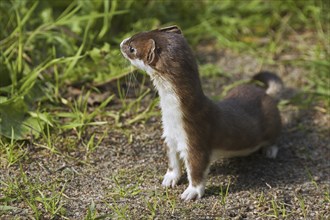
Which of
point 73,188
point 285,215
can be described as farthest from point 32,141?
point 285,215

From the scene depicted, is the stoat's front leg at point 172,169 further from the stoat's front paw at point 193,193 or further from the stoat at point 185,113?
the stoat's front paw at point 193,193

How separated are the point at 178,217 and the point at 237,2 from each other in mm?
3215

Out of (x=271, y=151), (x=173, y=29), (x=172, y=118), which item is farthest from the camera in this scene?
(x=271, y=151)

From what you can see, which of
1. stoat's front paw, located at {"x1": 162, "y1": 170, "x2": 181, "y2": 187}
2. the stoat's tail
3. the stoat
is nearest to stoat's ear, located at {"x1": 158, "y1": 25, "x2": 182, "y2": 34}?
the stoat

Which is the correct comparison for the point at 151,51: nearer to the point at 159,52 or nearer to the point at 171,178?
the point at 159,52

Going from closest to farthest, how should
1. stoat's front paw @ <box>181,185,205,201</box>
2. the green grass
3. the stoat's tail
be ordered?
stoat's front paw @ <box>181,185,205,201</box>
the green grass
the stoat's tail

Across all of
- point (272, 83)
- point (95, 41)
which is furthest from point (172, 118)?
point (95, 41)

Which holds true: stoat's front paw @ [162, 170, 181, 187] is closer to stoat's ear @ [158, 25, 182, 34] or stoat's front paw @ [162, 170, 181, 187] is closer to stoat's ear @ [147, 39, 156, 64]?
stoat's ear @ [147, 39, 156, 64]

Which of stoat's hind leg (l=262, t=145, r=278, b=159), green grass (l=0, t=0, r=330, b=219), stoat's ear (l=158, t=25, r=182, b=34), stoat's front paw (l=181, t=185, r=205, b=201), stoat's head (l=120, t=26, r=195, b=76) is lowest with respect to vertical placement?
stoat's hind leg (l=262, t=145, r=278, b=159)

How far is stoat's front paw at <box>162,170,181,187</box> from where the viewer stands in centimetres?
396

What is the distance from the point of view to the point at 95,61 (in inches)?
188

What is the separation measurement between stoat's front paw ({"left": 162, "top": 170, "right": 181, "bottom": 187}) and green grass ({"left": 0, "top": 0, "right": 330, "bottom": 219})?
160 mm

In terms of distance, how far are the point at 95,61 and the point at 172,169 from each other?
1213 mm

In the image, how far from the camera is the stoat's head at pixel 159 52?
3668 millimetres
